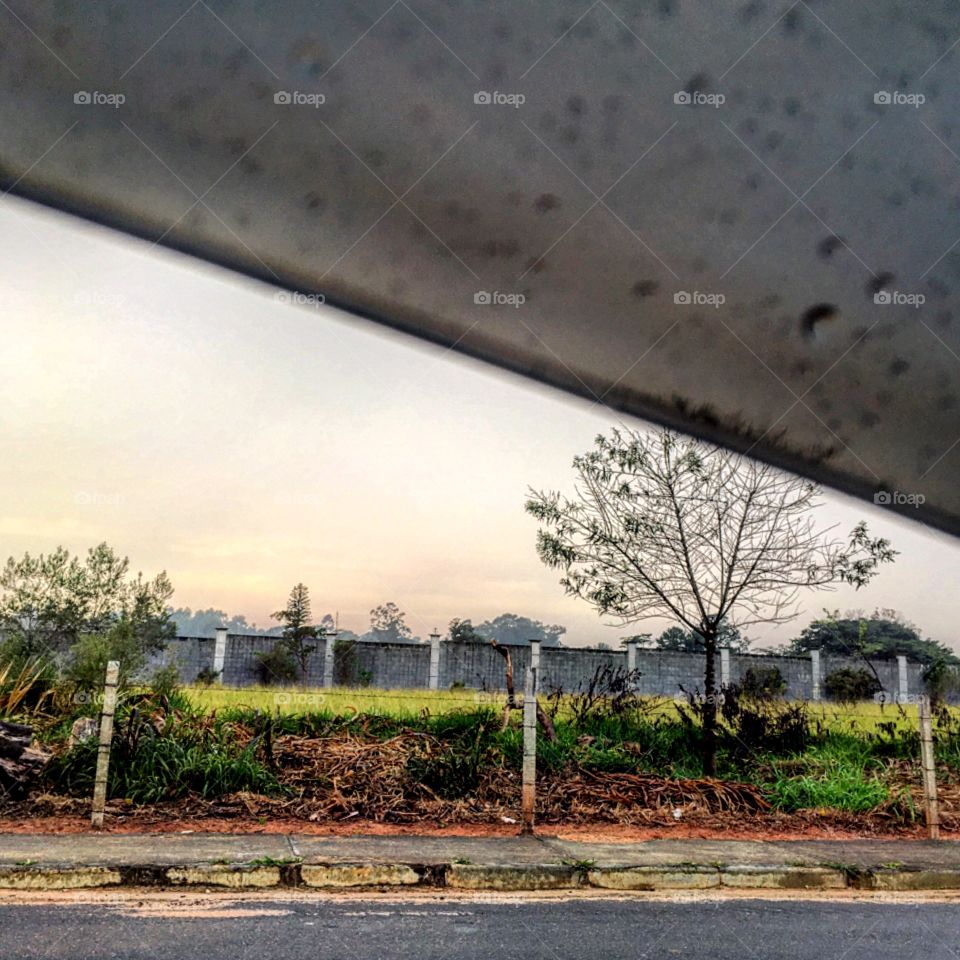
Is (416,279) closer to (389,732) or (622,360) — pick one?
(622,360)

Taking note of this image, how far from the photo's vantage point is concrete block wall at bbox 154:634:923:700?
19438mm

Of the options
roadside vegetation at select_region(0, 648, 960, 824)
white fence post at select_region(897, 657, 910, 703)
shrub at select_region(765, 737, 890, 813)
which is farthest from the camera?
white fence post at select_region(897, 657, 910, 703)

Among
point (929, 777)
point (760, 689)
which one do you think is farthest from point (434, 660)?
point (929, 777)

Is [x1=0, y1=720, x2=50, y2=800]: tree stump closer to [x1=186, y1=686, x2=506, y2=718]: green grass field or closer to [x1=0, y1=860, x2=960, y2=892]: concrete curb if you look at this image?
[x1=186, y1=686, x2=506, y2=718]: green grass field

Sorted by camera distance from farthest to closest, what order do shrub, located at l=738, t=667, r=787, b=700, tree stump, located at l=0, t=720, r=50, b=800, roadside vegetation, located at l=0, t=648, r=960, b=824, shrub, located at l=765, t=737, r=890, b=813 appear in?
shrub, located at l=738, t=667, r=787, b=700 < shrub, located at l=765, t=737, r=890, b=813 < roadside vegetation, located at l=0, t=648, r=960, b=824 < tree stump, located at l=0, t=720, r=50, b=800

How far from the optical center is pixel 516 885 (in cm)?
539

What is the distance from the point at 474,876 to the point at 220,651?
53.0 feet

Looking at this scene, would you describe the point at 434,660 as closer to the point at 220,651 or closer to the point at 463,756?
the point at 220,651

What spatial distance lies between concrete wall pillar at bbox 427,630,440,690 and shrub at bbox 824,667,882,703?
891cm

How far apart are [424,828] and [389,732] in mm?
2033

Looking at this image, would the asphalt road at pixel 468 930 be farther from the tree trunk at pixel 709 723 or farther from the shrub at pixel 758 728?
the shrub at pixel 758 728

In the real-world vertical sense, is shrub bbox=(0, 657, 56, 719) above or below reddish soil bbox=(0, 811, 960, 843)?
above

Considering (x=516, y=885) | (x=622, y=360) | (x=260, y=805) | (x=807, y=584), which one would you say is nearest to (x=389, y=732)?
(x=260, y=805)
